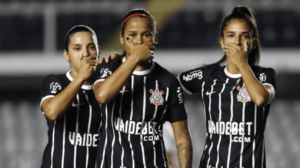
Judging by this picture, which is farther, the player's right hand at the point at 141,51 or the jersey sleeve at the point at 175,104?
the jersey sleeve at the point at 175,104

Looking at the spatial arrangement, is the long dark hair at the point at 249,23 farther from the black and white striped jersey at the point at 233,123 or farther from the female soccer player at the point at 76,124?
the female soccer player at the point at 76,124

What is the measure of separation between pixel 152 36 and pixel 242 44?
0.46 meters

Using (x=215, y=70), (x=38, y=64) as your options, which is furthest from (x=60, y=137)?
(x=38, y=64)

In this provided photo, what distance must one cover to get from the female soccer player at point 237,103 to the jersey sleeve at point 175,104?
5.4 inches

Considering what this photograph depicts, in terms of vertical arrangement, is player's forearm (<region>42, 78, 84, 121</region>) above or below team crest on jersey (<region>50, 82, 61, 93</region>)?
below

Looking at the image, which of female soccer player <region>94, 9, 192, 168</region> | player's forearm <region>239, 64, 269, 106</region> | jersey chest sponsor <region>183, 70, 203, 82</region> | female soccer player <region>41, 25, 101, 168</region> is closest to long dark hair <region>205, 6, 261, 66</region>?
jersey chest sponsor <region>183, 70, 203, 82</region>

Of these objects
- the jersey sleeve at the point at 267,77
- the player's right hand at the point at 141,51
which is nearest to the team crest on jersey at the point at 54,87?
the player's right hand at the point at 141,51

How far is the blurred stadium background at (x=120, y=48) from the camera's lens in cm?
772

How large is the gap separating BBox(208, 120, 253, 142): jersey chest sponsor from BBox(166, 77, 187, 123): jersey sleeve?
183mm

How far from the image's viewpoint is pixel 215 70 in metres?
2.69

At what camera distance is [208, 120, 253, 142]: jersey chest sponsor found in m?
2.48

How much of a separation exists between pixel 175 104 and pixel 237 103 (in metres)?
0.32

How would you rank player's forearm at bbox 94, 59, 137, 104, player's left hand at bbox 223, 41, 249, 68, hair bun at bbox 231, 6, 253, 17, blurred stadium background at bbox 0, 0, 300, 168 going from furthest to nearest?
blurred stadium background at bbox 0, 0, 300, 168
hair bun at bbox 231, 6, 253, 17
player's left hand at bbox 223, 41, 249, 68
player's forearm at bbox 94, 59, 137, 104

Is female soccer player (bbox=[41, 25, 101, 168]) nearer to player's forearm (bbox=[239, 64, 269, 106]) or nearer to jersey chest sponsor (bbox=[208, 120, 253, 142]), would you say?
jersey chest sponsor (bbox=[208, 120, 253, 142])
